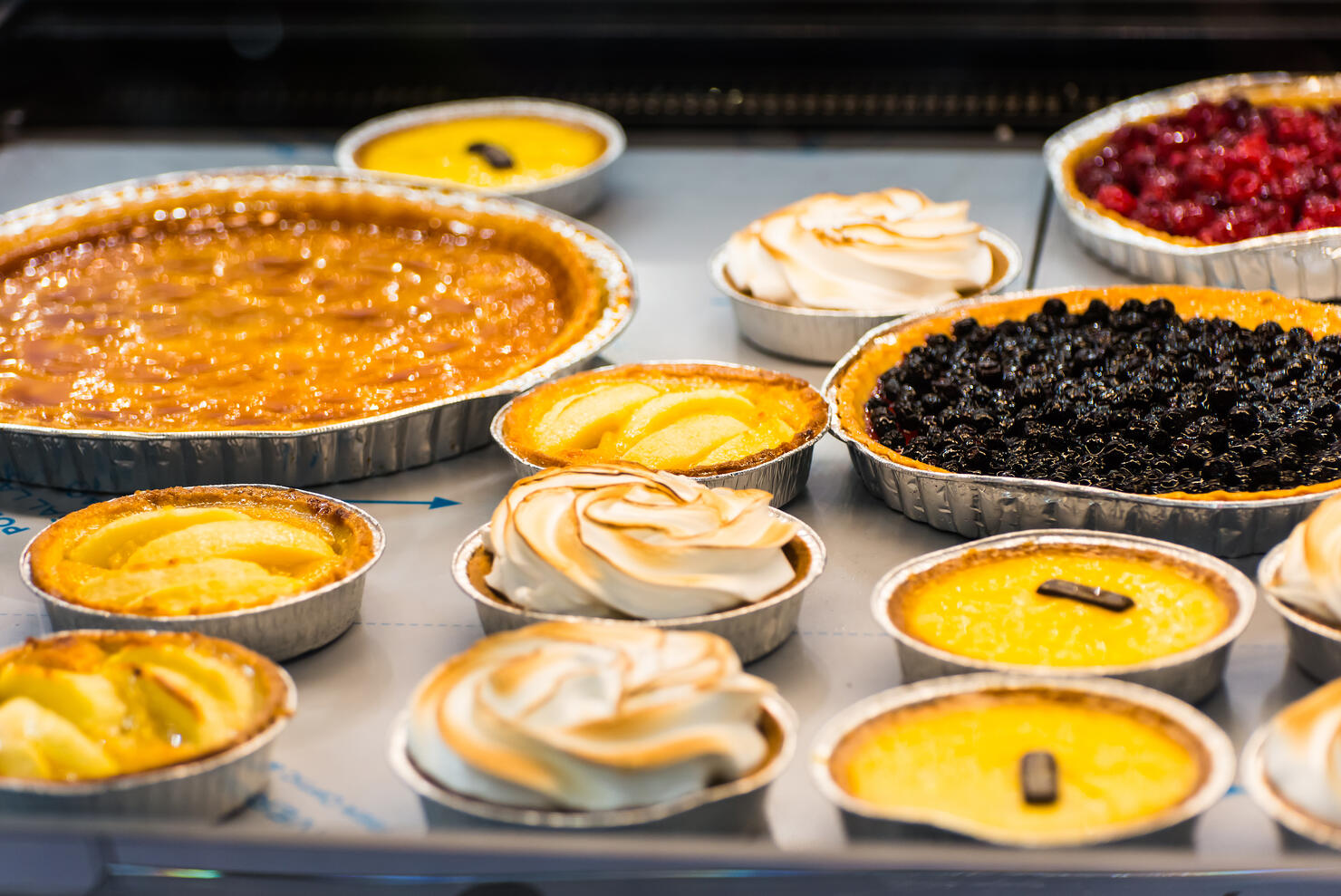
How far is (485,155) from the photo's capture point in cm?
371

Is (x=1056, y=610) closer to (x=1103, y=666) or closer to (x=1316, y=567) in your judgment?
(x=1103, y=666)

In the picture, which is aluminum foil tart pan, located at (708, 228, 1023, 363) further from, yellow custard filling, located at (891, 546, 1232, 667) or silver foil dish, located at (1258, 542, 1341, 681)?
silver foil dish, located at (1258, 542, 1341, 681)

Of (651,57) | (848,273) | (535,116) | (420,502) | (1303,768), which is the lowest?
(420,502)

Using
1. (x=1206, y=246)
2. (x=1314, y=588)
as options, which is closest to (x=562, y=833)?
(x=1314, y=588)

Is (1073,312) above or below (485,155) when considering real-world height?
below

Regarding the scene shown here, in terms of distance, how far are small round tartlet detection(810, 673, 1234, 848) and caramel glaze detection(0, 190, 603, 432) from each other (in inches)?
47.1

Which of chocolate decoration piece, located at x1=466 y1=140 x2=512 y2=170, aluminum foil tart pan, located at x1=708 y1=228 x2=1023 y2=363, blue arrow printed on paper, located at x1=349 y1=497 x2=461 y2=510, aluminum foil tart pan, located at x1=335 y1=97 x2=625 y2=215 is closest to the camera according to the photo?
blue arrow printed on paper, located at x1=349 y1=497 x2=461 y2=510

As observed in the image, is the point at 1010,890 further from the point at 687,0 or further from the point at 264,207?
the point at 687,0

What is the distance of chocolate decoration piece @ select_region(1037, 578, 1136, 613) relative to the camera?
1856mm

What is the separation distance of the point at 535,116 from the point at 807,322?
1480 mm

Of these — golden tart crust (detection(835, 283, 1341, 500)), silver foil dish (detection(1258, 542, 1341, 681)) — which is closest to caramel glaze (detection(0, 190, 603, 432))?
golden tart crust (detection(835, 283, 1341, 500))

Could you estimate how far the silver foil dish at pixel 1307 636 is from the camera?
1775mm

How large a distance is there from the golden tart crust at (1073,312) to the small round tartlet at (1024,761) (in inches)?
32.1

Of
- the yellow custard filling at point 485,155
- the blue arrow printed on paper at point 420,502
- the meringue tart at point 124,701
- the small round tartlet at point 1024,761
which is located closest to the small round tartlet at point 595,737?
the small round tartlet at point 1024,761
